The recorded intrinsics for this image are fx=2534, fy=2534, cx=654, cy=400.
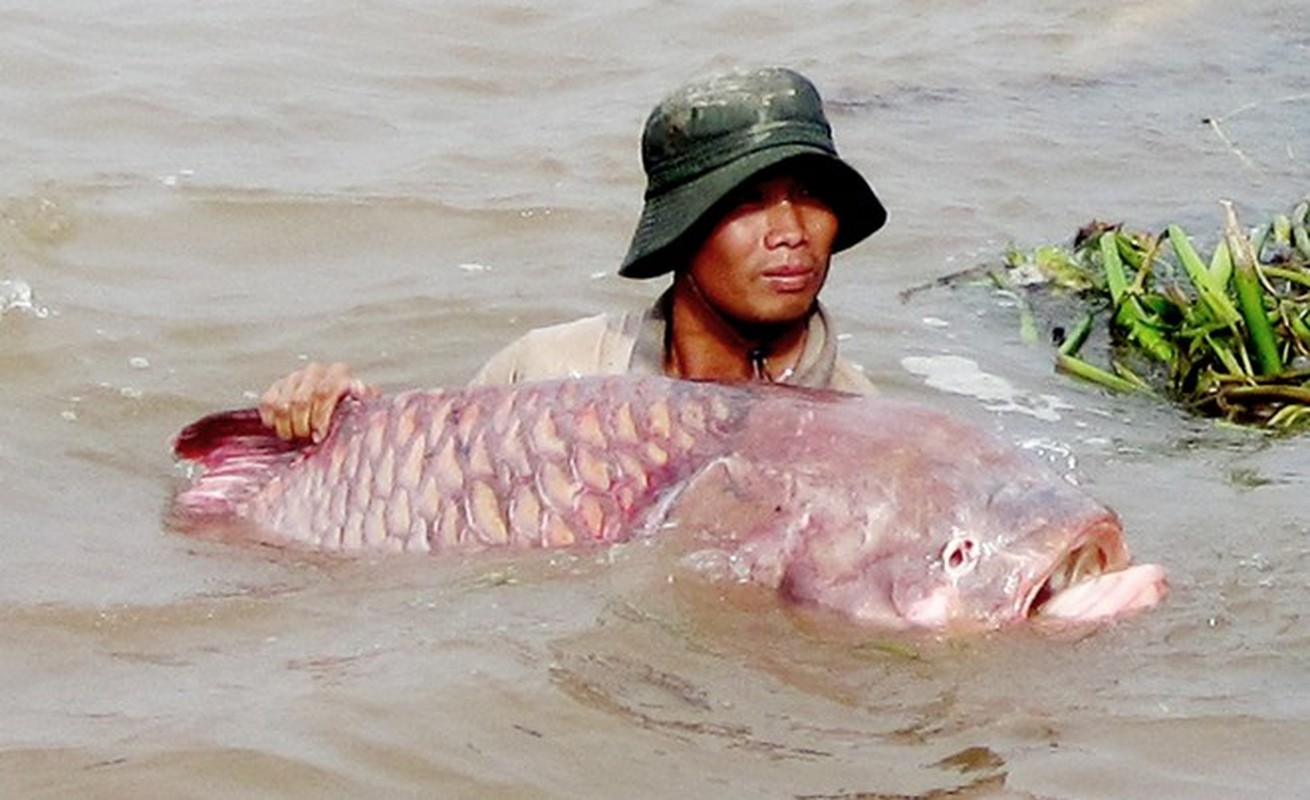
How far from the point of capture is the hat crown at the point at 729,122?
15.3 ft

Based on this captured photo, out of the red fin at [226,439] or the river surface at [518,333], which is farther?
the red fin at [226,439]

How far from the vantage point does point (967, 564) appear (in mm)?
3998

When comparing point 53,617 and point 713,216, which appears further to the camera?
point 713,216

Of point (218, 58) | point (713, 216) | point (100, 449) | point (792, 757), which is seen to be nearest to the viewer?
point (792, 757)

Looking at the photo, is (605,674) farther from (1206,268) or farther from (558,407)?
(1206,268)

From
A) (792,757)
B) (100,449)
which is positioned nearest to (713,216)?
(792,757)

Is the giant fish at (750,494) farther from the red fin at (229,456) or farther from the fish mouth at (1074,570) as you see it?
the red fin at (229,456)

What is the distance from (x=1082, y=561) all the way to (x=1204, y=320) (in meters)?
2.61

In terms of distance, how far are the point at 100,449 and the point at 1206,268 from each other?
2.86 m

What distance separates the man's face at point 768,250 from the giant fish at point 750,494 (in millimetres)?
421

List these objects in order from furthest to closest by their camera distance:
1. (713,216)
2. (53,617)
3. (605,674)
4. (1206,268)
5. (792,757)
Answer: (1206,268), (713,216), (53,617), (605,674), (792,757)

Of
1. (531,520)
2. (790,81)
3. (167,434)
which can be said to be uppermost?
(790,81)

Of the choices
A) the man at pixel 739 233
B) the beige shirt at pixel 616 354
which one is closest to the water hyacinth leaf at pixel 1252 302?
the beige shirt at pixel 616 354

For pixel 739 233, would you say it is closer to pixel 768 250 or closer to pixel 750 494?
pixel 768 250
